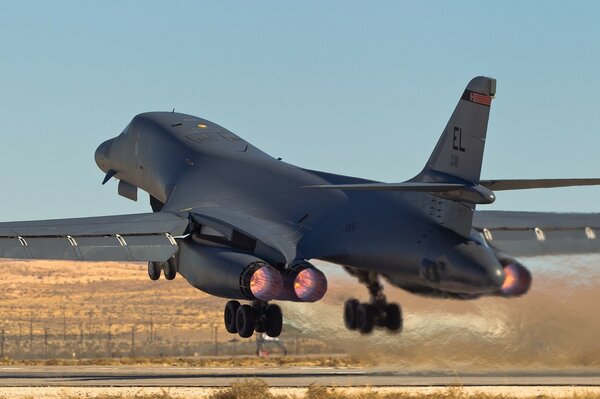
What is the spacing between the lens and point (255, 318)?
44.3 m

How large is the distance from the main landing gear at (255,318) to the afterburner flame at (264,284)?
94.5 inches

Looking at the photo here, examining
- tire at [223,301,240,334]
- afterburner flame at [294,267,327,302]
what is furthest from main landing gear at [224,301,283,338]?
afterburner flame at [294,267,327,302]

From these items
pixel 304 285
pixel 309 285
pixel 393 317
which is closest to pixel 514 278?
pixel 393 317

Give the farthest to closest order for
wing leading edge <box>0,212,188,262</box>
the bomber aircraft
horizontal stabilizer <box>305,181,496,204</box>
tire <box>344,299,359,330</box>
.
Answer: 1. tire <box>344,299,359,330</box>
2. wing leading edge <box>0,212,188,262</box>
3. the bomber aircraft
4. horizontal stabilizer <box>305,181,496,204</box>

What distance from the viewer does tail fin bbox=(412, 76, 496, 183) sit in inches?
1569

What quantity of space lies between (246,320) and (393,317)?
4643mm

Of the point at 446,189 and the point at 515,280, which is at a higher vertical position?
the point at 446,189

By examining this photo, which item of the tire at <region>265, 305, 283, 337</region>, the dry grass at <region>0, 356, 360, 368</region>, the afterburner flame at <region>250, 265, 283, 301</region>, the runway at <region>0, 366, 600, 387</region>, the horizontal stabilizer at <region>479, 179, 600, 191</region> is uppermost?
the horizontal stabilizer at <region>479, 179, 600, 191</region>

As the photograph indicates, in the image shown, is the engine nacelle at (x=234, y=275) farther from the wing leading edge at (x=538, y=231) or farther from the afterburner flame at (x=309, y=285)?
the wing leading edge at (x=538, y=231)

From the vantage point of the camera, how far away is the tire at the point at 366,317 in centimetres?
4569

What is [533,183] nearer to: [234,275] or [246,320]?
[234,275]

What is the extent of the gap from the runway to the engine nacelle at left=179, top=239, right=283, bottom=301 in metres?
9.00

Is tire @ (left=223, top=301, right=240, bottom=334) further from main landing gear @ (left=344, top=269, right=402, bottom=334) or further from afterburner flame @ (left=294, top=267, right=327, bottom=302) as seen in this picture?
main landing gear @ (left=344, top=269, right=402, bottom=334)

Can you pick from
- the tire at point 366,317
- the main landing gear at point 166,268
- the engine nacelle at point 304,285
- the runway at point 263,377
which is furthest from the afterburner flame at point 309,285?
the runway at point 263,377
